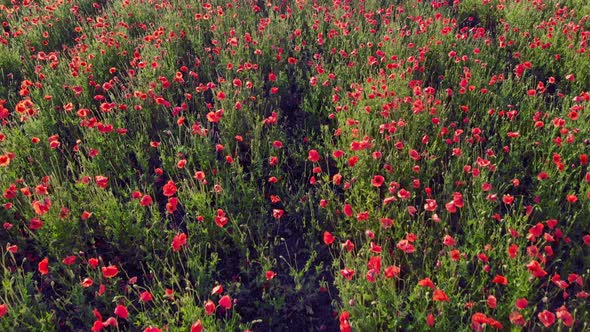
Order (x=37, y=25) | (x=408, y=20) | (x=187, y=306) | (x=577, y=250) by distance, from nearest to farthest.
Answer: (x=187, y=306) → (x=577, y=250) → (x=37, y=25) → (x=408, y=20)

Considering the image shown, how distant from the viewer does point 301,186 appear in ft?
10.2

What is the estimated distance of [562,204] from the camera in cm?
287

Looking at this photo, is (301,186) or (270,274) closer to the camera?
(270,274)

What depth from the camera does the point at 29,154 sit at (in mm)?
3281

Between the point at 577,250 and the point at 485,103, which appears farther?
the point at 485,103

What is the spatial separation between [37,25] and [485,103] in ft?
14.5

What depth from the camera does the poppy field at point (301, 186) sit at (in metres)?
2.34

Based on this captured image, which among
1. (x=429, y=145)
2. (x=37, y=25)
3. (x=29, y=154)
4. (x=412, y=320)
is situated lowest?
(x=412, y=320)

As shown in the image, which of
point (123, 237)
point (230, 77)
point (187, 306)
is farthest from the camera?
point (230, 77)

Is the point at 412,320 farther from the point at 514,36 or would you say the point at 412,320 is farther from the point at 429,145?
the point at 514,36

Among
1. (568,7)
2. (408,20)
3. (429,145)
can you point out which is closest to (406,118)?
(429,145)

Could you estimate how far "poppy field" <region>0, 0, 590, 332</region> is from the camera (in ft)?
7.67

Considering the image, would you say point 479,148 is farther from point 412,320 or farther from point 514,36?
point 514,36

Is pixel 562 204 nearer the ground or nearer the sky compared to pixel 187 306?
nearer the ground
